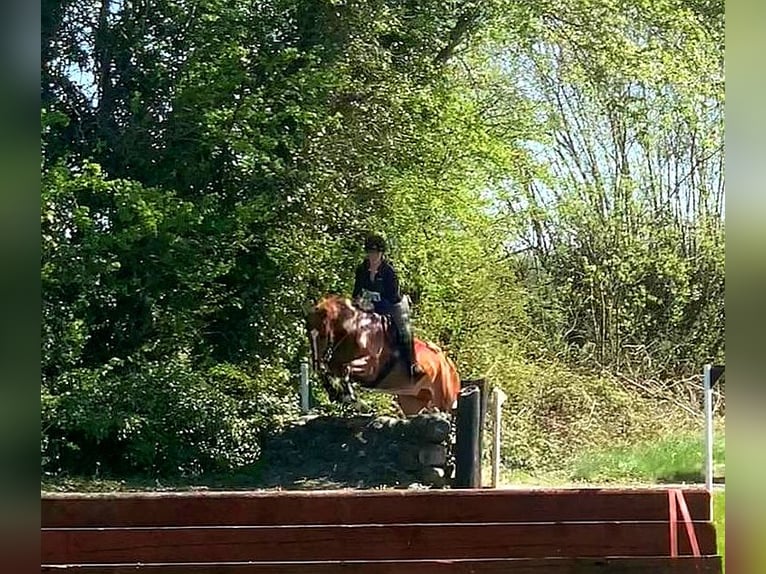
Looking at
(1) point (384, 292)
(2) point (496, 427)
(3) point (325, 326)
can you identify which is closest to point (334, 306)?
(3) point (325, 326)

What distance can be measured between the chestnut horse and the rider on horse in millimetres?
22

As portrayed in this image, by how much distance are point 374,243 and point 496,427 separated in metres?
0.78

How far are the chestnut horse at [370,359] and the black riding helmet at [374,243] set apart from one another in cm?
20

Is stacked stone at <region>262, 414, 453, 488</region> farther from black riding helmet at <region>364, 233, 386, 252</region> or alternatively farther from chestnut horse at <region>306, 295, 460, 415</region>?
black riding helmet at <region>364, 233, 386, 252</region>

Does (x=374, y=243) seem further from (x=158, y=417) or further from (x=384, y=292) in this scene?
(x=158, y=417)

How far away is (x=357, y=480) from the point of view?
3330 mm

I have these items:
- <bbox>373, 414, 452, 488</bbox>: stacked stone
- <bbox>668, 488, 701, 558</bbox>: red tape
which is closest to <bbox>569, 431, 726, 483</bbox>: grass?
<bbox>668, 488, 701, 558</bbox>: red tape

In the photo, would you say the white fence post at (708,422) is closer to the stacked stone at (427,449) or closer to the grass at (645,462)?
the grass at (645,462)

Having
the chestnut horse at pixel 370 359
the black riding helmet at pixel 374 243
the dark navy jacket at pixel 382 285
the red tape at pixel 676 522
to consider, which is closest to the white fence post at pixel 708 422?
the red tape at pixel 676 522

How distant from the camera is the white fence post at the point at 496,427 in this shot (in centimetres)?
330

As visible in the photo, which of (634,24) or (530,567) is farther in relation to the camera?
(634,24)

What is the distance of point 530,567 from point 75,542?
50.6 inches

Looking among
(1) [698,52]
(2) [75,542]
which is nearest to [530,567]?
(2) [75,542]
